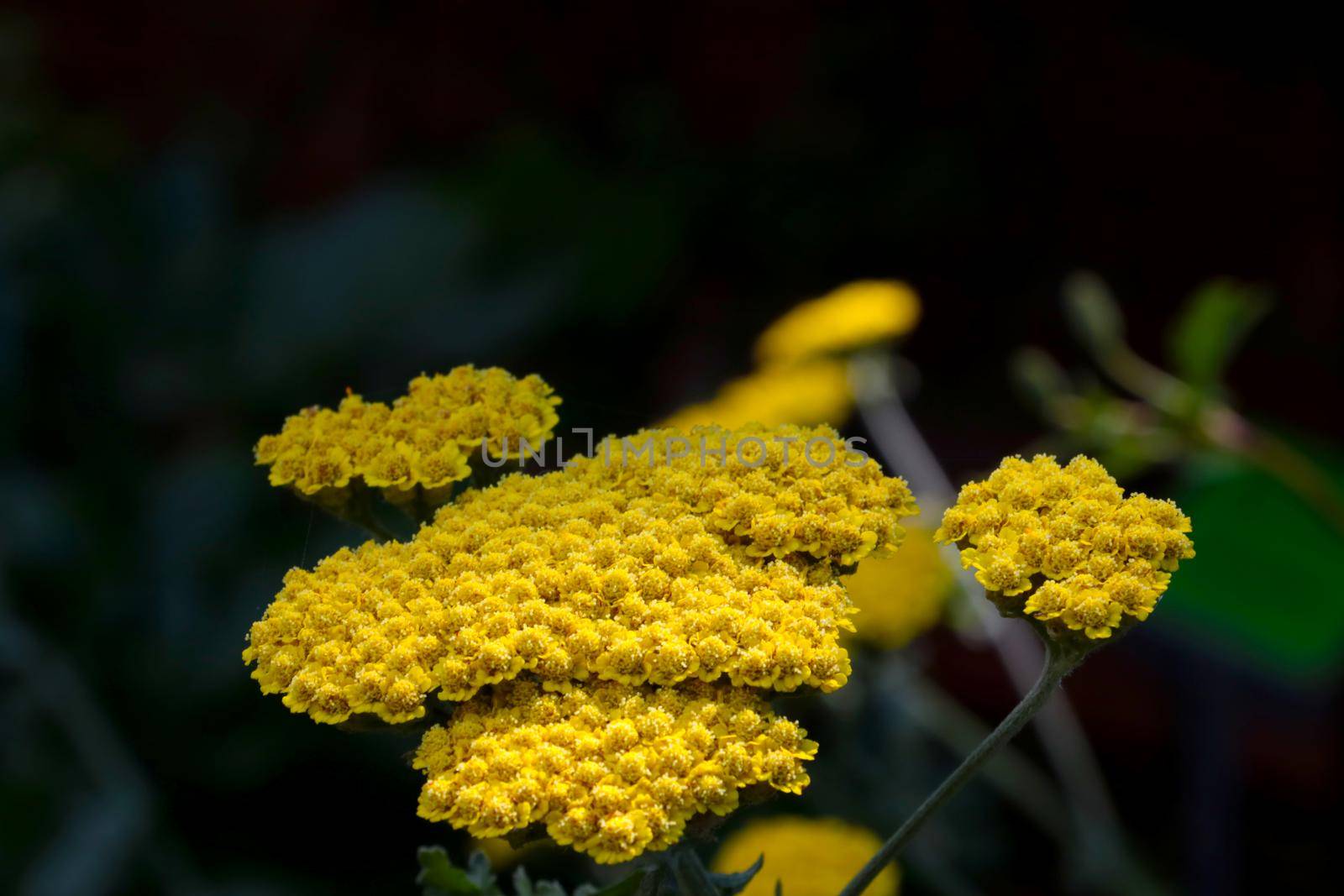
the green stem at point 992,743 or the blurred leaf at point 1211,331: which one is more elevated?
the blurred leaf at point 1211,331

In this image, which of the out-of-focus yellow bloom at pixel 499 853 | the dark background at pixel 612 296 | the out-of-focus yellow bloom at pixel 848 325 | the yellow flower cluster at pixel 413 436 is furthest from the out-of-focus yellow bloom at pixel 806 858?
the dark background at pixel 612 296

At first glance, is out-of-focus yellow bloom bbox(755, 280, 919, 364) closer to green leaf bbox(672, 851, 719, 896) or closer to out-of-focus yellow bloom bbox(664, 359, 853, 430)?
out-of-focus yellow bloom bbox(664, 359, 853, 430)

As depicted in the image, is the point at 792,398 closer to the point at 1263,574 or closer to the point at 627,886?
the point at 1263,574

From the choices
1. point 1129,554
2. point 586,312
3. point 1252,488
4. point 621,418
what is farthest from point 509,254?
point 1129,554

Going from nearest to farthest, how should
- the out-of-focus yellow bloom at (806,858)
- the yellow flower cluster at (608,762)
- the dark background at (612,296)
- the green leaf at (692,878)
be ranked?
the yellow flower cluster at (608,762) → the green leaf at (692,878) → the out-of-focus yellow bloom at (806,858) → the dark background at (612,296)

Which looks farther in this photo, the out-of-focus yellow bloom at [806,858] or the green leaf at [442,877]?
the out-of-focus yellow bloom at [806,858]

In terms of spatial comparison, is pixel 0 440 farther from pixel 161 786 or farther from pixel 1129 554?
pixel 1129 554

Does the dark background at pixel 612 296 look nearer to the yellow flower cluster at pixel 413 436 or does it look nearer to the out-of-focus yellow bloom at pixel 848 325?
the out-of-focus yellow bloom at pixel 848 325
